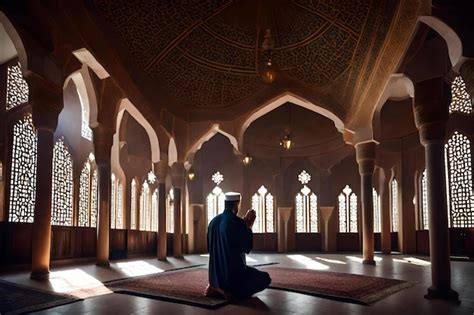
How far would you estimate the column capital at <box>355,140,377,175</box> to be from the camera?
13516 mm

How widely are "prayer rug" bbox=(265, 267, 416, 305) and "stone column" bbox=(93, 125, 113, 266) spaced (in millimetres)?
4646

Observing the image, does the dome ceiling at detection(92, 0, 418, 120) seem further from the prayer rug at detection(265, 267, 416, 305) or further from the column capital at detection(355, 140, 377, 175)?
the prayer rug at detection(265, 267, 416, 305)

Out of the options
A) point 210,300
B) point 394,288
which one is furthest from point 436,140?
point 210,300

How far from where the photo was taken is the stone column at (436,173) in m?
7.17

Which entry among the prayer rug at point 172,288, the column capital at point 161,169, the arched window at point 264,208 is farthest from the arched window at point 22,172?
the arched window at point 264,208

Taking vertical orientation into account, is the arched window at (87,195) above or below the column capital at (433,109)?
below

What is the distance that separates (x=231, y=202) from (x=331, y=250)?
16.0m

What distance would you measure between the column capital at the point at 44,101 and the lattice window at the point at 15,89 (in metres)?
4.47

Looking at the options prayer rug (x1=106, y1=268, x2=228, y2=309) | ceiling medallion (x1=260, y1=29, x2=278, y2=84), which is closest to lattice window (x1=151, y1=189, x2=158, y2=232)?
ceiling medallion (x1=260, y1=29, x2=278, y2=84)

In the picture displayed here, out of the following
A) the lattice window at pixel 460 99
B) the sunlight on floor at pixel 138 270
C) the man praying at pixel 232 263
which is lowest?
the sunlight on floor at pixel 138 270

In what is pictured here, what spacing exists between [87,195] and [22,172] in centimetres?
356

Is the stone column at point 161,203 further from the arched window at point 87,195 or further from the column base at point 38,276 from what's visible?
the column base at point 38,276

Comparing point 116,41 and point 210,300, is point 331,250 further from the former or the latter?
point 210,300

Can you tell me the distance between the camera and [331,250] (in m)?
21.9
